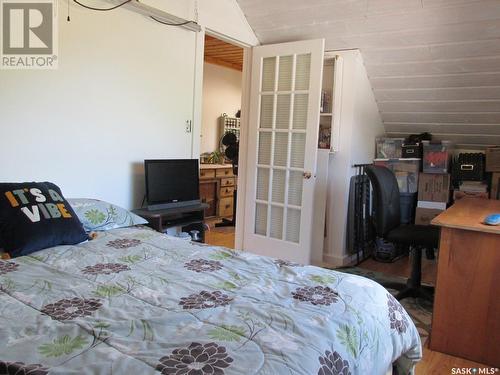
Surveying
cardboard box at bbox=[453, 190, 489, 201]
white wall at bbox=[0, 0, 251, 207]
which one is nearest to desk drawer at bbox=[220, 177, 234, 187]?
white wall at bbox=[0, 0, 251, 207]

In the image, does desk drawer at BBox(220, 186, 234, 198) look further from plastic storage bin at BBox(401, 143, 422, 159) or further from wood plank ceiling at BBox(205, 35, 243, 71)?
plastic storage bin at BBox(401, 143, 422, 159)

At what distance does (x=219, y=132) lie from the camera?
629 cm

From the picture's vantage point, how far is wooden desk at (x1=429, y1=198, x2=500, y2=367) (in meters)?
2.16

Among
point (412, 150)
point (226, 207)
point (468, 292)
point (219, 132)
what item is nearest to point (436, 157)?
point (412, 150)

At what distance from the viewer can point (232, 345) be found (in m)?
1.05

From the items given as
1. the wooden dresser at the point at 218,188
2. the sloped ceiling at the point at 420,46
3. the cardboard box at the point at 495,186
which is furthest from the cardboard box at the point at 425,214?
the wooden dresser at the point at 218,188

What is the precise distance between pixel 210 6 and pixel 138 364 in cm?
309

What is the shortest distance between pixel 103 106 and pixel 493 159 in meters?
3.65

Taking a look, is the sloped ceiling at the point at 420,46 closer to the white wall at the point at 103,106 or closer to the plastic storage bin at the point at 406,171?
the plastic storage bin at the point at 406,171

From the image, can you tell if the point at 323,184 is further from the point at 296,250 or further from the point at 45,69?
the point at 45,69

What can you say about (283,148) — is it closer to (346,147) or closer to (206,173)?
(346,147)

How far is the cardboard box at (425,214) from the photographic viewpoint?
425cm

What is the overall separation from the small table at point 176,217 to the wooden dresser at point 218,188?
2.21m

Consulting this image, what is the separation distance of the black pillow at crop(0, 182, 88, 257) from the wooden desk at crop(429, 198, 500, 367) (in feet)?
6.49
